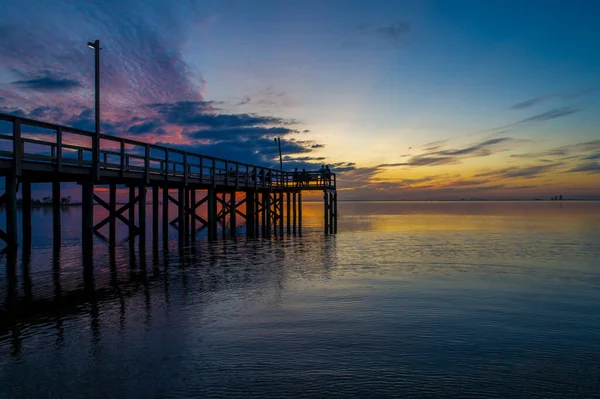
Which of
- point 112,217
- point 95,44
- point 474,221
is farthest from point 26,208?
point 474,221

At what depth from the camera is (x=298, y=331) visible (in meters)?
→ 8.17

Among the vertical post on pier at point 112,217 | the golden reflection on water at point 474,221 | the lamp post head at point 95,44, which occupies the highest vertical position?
the lamp post head at point 95,44

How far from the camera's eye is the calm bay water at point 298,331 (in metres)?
5.83

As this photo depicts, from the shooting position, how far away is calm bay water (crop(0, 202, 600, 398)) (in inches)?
229

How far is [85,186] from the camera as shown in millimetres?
20594

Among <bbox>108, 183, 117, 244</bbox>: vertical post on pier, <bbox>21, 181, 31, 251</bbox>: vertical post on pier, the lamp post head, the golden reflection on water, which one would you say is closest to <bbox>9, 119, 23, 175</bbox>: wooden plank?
the lamp post head

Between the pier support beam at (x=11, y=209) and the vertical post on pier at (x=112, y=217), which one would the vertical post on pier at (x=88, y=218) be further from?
the vertical post on pier at (x=112, y=217)

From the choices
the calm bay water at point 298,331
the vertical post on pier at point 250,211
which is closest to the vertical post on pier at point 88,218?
the calm bay water at point 298,331

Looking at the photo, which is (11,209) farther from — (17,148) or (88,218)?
(88,218)

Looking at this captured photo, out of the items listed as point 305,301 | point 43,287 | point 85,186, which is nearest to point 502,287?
point 305,301

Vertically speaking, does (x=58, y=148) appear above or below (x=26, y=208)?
above

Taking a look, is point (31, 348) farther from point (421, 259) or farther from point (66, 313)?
point (421, 259)

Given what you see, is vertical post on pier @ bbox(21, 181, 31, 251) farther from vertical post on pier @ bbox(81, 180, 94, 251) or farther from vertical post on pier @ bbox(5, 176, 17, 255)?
vertical post on pier @ bbox(5, 176, 17, 255)

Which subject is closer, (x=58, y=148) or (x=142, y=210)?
(x=58, y=148)
